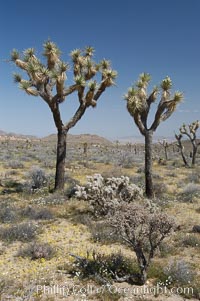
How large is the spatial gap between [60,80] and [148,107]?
3.84m

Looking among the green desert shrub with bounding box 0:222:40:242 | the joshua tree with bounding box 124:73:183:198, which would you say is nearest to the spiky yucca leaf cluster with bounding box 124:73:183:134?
the joshua tree with bounding box 124:73:183:198

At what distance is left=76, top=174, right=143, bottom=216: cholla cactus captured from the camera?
35.2ft

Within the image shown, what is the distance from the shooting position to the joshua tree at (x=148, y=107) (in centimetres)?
1345

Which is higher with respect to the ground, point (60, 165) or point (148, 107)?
point (148, 107)

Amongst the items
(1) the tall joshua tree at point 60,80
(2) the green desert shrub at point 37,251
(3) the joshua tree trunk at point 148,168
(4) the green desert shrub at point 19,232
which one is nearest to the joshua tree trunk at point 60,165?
(1) the tall joshua tree at point 60,80

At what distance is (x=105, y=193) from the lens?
10.9m

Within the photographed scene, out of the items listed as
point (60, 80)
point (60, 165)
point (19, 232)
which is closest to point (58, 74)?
point (60, 80)

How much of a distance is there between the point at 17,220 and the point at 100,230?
8.86 feet

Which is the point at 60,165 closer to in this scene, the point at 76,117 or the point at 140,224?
the point at 76,117

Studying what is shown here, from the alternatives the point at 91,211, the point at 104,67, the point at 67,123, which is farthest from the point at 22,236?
the point at 104,67

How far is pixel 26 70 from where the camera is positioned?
13.8 metres

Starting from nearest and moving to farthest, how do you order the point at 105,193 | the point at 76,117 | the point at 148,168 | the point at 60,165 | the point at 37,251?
1. the point at 37,251
2. the point at 105,193
3. the point at 148,168
4. the point at 60,165
5. the point at 76,117

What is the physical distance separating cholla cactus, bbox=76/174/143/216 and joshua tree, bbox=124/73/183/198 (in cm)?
246

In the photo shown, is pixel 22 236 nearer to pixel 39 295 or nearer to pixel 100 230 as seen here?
pixel 100 230
